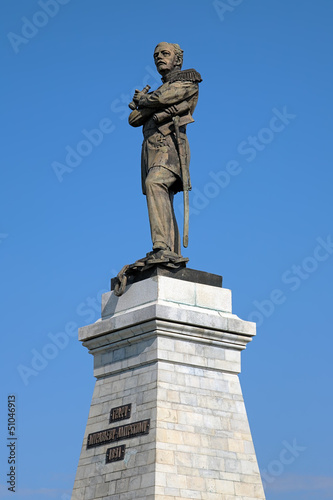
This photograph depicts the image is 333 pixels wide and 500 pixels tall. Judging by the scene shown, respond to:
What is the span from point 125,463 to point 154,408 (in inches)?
46.4

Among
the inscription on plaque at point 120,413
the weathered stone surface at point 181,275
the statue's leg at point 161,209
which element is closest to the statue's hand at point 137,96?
the statue's leg at point 161,209

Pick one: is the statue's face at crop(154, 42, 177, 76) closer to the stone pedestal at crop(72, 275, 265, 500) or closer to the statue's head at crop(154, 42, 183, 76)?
the statue's head at crop(154, 42, 183, 76)

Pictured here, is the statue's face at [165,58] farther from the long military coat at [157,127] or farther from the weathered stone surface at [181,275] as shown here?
the weathered stone surface at [181,275]

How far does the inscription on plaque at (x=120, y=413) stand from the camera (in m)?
19.6

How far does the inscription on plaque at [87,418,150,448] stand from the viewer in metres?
19.1

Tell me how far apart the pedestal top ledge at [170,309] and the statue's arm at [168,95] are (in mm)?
3640

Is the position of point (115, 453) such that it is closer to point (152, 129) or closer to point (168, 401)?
point (168, 401)

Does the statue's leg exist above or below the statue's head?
below

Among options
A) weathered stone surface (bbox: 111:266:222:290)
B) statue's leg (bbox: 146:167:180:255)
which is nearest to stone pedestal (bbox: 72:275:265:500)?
weathered stone surface (bbox: 111:266:222:290)

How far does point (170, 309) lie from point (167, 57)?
5641mm

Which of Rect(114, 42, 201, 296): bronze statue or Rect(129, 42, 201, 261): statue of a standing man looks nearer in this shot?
Rect(114, 42, 201, 296): bronze statue

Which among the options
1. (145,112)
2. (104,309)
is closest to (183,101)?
(145,112)

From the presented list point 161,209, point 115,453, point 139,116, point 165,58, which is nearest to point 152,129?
point 139,116

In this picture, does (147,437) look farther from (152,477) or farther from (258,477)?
(258,477)
